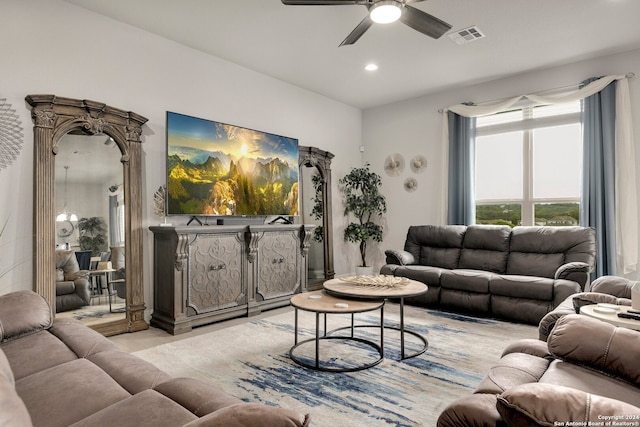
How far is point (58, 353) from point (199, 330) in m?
2.00

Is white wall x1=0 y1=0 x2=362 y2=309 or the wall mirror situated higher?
white wall x1=0 y1=0 x2=362 y2=309

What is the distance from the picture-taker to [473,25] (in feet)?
12.2

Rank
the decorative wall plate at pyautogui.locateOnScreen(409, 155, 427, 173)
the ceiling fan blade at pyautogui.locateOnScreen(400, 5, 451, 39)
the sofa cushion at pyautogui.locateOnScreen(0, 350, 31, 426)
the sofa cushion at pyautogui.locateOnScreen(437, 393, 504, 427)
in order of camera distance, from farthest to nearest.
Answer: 1. the decorative wall plate at pyautogui.locateOnScreen(409, 155, 427, 173)
2. the ceiling fan blade at pyautogui.locateOnScreen(400, 5, 451, 39)
3. the sofa cushion at pyautogui.locateOnScreen(437, 393, 504, 427)
4. the sofa cushion at pyautogui.locateOnScreen(0, 350, 31, 426)

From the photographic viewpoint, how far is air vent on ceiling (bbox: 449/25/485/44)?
3793mm

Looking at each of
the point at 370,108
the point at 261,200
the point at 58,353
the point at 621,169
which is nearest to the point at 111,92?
the point at 261,200

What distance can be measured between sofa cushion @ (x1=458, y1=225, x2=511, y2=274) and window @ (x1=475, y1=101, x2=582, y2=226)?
758mm

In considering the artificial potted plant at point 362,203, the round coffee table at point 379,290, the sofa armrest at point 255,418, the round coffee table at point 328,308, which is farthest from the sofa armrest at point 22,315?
the artificial potted plant at point 362,203

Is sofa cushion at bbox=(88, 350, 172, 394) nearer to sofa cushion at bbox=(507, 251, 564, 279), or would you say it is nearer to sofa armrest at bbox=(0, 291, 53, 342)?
sofa armrest at bbox=(0, 291, 53, 342)

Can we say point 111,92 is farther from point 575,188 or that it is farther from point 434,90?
point 575,188

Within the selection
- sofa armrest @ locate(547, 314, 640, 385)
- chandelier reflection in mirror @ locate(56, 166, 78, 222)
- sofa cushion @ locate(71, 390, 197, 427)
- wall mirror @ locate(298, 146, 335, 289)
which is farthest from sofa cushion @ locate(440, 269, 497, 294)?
chandelier reflection in mirror @ locate(56, 166, 78, 222)

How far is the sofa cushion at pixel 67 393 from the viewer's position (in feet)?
3.88

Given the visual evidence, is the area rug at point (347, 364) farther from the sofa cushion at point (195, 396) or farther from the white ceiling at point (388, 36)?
the white ceiling at point (388, 36)

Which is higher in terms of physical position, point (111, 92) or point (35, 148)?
point (111, 92)

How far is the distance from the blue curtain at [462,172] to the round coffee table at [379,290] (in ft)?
8.50
